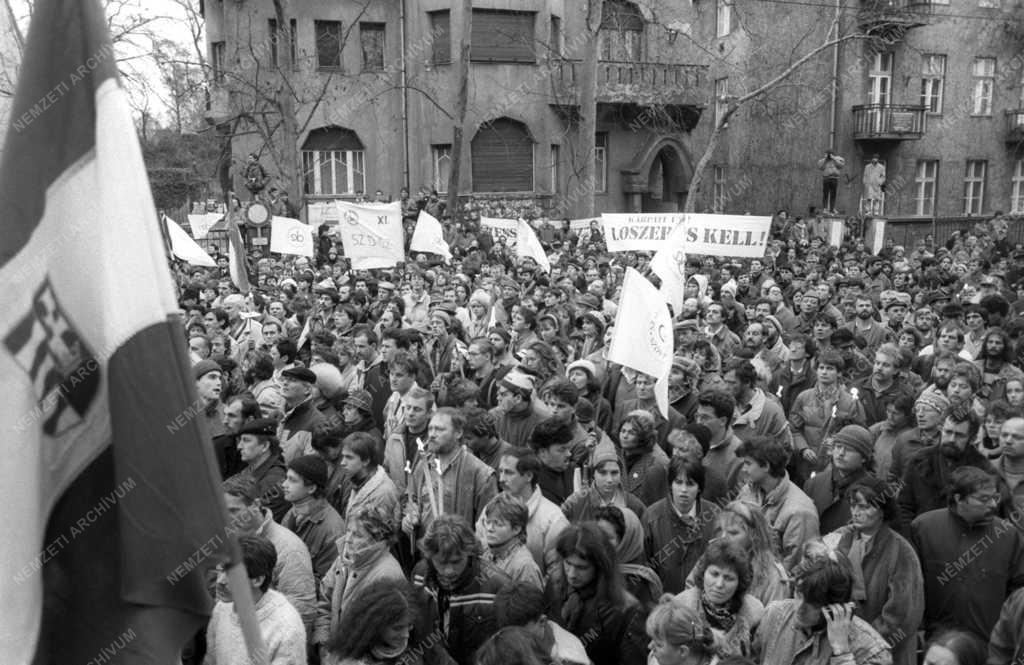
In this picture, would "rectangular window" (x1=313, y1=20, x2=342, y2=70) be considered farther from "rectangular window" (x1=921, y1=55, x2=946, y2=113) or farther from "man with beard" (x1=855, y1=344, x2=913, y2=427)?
"man with beard" (x1=855, y1=344, x2=913, y2=427)

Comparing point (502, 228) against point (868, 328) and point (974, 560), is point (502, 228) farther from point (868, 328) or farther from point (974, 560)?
point (974, 560)

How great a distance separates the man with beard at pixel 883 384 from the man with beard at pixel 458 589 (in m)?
4.11

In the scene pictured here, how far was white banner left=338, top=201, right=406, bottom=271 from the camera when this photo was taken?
1373 centimetres

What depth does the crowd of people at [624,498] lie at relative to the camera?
149 inches

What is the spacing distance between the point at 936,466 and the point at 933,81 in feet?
106

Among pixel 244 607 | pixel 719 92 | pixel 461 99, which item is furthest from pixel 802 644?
pixel 719 92

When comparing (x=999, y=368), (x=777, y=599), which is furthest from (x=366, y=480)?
(x=999, y=368)

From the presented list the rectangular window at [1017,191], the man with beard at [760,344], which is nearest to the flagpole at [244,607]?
the man with beard at [760,344]

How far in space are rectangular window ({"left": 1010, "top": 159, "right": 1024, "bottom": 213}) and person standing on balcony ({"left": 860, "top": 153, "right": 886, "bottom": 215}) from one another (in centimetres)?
599

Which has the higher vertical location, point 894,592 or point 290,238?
point 290,238

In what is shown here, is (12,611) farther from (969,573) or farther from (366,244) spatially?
(366,244)

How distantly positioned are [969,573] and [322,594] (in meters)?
3.04

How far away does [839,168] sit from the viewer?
32.1m

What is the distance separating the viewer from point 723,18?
3195 cm
